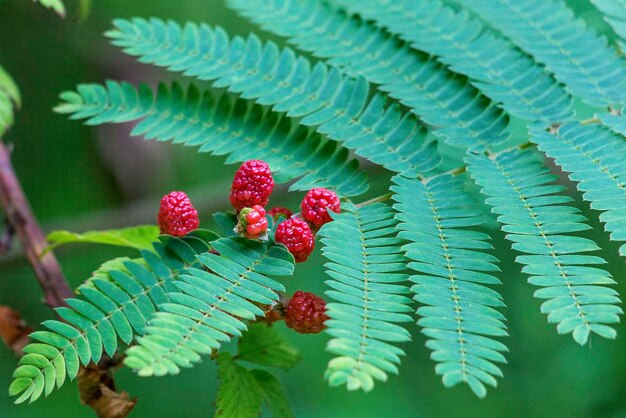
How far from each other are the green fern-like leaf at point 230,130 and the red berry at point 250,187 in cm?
19

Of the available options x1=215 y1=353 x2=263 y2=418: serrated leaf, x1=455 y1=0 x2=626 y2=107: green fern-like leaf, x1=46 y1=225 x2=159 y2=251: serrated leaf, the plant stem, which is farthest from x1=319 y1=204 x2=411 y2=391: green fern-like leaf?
x1=455 y1=0 x2=626 y2=107: green fern-like leaf

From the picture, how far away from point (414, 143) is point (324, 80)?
30 cm

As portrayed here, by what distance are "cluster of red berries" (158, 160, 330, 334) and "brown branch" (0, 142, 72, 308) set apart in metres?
0.55

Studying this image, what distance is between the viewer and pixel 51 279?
6.19 ft

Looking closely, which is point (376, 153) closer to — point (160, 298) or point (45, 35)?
point (160, 298)

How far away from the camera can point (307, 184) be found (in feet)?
5.39

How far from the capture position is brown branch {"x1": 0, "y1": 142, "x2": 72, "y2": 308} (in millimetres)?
1860

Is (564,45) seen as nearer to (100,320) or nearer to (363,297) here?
(363,297)

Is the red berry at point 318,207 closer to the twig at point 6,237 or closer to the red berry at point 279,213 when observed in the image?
the red berry at point 279,213

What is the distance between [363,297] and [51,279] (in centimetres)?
102

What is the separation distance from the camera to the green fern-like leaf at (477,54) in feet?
5.97

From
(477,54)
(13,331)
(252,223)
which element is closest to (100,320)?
(252,223)

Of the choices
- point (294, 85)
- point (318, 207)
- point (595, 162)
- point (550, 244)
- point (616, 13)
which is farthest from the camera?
point (616, 13)

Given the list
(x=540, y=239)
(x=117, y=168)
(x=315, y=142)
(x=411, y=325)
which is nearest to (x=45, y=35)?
(x=117, y=168)
